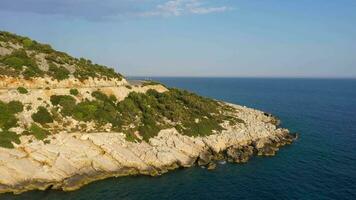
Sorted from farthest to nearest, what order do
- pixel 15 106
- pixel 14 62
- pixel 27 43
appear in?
pixel 27 43, pixel 14 62, pixel 15 106

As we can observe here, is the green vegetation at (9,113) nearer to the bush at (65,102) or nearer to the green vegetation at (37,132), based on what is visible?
the green vegetation at (37,132)

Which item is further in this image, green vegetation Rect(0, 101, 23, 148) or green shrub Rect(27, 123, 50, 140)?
green shrub Rect(27, 123, 50, 140)

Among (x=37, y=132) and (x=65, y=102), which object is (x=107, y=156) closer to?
(x=37, y=132)

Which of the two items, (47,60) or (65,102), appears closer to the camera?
(65,102)

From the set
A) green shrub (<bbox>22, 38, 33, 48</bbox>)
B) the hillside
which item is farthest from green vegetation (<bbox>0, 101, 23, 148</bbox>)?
green shrub (<bbox>22, 38, 33, 48</bbox>)

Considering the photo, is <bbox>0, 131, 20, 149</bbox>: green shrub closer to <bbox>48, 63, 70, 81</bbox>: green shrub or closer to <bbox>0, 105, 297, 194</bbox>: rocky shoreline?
<bbox>0, 105, 297, 194</bbox>: rocky shoreline

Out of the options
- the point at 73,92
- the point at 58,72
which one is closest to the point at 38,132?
the point at 73,92
